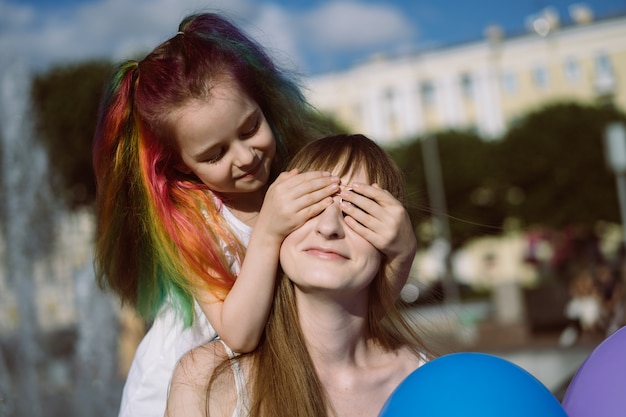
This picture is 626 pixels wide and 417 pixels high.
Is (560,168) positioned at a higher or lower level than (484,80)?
lower

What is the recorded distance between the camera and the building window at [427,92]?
57.7 m

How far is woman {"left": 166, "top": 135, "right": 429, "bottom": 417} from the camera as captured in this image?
2105mm

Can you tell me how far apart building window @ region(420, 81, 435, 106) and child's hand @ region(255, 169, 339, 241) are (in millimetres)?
56469

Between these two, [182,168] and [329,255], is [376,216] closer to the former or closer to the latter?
[329,255]

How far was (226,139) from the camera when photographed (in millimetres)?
2561

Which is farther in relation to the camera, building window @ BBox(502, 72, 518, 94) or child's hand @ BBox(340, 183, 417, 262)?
building window @ BBox(502, 72, 518, 94)

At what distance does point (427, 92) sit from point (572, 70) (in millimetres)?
9700

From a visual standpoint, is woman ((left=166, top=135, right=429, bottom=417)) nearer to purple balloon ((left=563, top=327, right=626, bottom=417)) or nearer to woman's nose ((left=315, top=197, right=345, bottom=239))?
woman's nose ((left=315, top=197, right=345, bottom=239))

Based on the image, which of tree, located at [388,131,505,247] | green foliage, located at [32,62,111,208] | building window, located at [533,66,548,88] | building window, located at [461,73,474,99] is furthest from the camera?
building window, located at [461,73,474,99]

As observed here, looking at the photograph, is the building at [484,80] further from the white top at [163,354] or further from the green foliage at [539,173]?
the white top at [163,354]

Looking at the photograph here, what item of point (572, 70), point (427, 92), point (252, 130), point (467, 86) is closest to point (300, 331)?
point (252, 130)

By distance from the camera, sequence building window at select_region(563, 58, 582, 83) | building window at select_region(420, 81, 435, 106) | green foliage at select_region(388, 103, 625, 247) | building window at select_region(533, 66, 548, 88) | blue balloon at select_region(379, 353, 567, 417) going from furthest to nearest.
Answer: building window at select_region(420, 81, 435, 106) → building window at select_region(533, 66, 548, 88) → building window at select_region(563, 58, 582, 83) → green foliage at select_region(388, 103, 625, 247) → blue balloon at select_region(379, 353, 567, 417)

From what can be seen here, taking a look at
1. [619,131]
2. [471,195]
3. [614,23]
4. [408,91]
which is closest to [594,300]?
[619,131]

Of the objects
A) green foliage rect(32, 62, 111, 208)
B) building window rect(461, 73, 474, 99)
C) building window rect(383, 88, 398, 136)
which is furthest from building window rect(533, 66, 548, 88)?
green foliage rect(32, 62, 111, 208)
